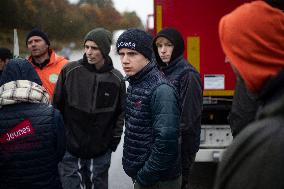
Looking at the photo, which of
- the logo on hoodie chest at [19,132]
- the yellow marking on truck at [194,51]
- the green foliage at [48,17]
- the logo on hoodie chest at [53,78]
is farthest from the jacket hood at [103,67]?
the green foliage at [48,17]

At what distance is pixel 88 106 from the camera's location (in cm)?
360

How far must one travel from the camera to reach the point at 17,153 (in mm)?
2535

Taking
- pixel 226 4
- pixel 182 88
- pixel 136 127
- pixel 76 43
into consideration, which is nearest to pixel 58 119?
pixel 136 127

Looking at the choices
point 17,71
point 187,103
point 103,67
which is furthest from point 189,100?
point 17,71

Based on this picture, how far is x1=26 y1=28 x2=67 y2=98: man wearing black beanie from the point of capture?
4617mm

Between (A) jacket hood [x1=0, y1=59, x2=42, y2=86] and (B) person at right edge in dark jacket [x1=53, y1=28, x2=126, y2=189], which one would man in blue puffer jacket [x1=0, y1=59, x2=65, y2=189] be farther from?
(B) person at right edge in dark jacket [x1=53, y1=28, x2=126, y2=189]

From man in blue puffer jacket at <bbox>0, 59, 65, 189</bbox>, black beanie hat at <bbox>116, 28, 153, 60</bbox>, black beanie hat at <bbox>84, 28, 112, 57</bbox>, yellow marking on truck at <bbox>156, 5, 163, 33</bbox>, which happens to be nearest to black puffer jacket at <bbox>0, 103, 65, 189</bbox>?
man in blue puffer jacket at <bbox>0, 59, 65, 189</bbox>

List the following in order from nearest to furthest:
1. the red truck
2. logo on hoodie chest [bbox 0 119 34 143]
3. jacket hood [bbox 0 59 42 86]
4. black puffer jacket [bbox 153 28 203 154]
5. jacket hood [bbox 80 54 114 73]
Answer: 1. logo on hoodie chest [bbox 0 119 34 143]
2. jacket hood [bbox 0 59 42 86]
3. black puffer jacket [bbox 153 28 203 154]
4. jacket hood [bbox 80 54 114 73]
5. the red truck

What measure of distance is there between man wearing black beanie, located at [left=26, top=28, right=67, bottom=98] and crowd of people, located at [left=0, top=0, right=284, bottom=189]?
0.04 feet

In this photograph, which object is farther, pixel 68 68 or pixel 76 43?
pixel 76 43

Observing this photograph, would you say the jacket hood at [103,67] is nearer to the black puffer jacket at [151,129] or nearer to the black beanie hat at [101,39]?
→ the black beanie hat at [101,39]

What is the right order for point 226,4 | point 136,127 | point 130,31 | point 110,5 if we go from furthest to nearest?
1. point 110,5
2. point 226,4
3. point 130,31
4. point 136,127

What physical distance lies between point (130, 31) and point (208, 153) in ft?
8.45

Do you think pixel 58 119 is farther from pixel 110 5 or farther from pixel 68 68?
pixel 110 5
